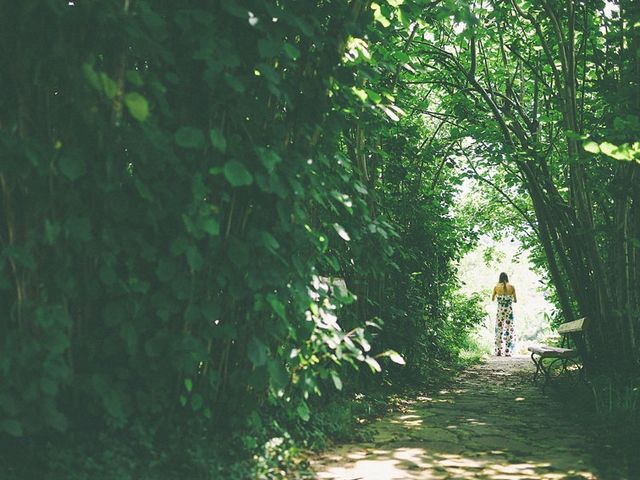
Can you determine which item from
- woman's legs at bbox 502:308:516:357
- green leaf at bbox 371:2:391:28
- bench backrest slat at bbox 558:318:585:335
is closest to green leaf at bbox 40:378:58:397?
green leaf at bbox 371:2:391:28

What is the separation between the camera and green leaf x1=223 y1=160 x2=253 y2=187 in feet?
10.5

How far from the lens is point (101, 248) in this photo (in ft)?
10.9

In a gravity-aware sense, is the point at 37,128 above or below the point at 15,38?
below

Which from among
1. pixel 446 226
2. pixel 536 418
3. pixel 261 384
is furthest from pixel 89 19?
pixel 446 226

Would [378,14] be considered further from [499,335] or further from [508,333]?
[499,335]

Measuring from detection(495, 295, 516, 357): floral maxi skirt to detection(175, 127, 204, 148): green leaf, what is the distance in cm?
1247

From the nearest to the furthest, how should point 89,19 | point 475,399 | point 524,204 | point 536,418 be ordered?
1. point 89,19
2. point 536,418
3. point 475,399
4. point 524,204

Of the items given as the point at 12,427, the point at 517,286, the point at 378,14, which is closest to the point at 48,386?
the point at 12,427

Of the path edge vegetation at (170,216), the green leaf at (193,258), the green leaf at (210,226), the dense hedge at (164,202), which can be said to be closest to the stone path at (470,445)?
the path edge vegetation at (170,216)

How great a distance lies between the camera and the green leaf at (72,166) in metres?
3.04

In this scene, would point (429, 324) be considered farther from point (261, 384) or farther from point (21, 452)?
point (21, 452)

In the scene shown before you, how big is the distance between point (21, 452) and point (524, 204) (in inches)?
495

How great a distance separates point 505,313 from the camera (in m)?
14.8

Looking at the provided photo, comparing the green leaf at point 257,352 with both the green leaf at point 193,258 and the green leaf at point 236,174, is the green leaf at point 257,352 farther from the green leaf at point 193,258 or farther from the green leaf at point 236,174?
the green leaf at point 236,174
